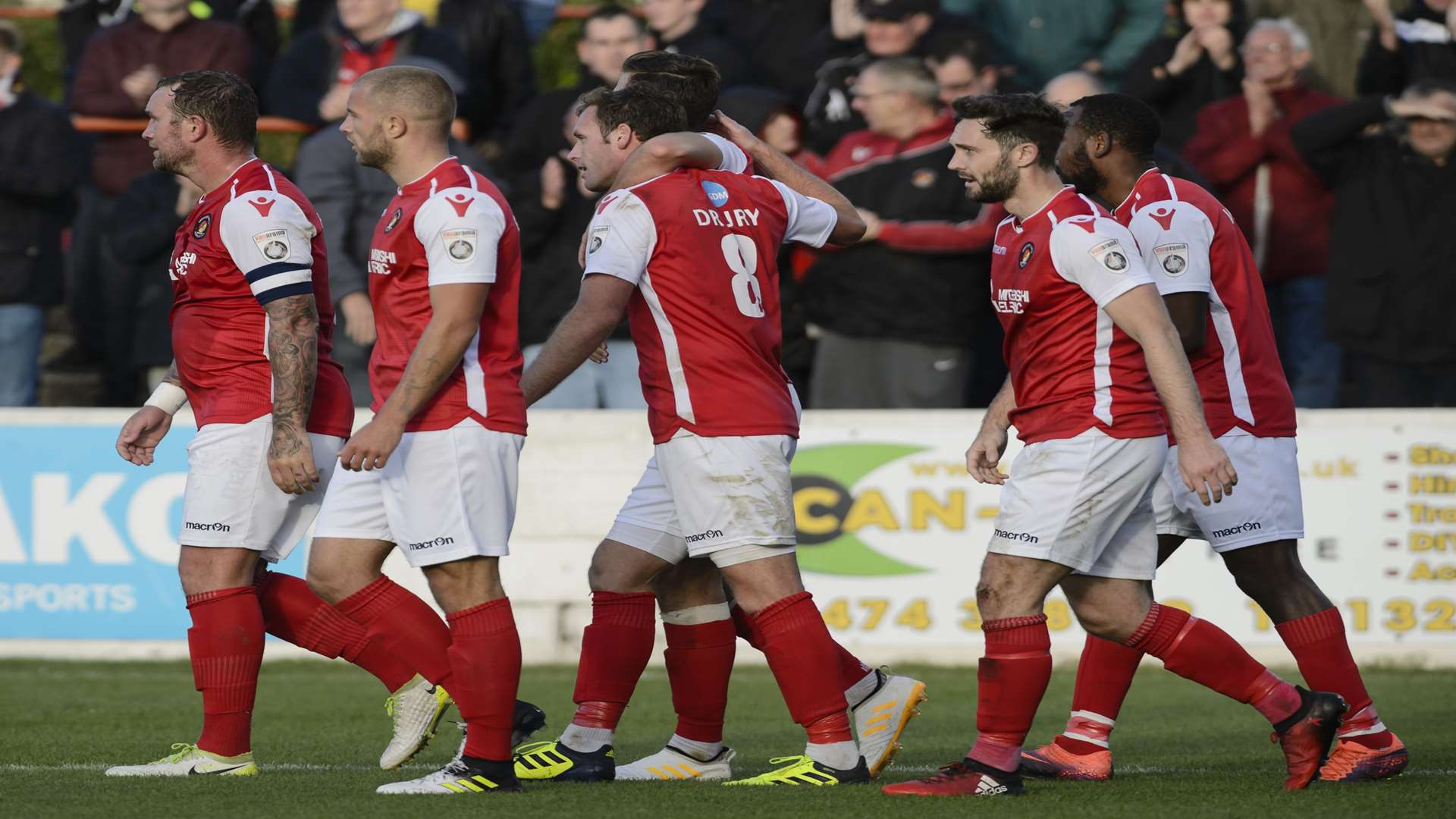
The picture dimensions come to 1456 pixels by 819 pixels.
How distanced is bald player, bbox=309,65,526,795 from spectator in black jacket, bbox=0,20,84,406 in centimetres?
647

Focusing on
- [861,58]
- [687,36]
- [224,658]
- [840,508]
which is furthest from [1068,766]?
[687,36]

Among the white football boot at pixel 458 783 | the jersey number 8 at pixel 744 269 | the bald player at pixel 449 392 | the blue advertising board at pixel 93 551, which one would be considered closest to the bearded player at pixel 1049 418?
the jersey number 8 at pixel 744 269

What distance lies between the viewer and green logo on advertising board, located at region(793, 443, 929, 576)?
33.1 ft

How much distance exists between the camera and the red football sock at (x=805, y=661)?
5.78 metres

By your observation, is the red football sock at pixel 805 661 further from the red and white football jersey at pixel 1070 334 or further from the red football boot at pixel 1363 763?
the red football boot at pixel 1363 763

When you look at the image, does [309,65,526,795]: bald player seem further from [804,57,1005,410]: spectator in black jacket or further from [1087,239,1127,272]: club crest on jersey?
[804,57,1005,410]: spectator in black jacket

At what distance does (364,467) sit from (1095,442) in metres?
2.15

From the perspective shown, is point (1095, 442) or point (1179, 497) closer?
point (1095, 442)

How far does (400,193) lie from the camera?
19.1ft

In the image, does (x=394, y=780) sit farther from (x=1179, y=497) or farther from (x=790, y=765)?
(x=1179, y=497)

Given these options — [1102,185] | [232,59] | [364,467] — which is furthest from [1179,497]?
[232,59]

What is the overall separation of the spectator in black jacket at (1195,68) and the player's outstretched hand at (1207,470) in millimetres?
6412

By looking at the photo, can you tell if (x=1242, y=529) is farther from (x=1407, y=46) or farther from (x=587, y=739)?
(x=1407, y=46)

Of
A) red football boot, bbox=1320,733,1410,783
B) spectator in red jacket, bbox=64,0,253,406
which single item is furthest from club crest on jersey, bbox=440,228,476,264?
spectator in red jacket, bbox=64,0,253,406
